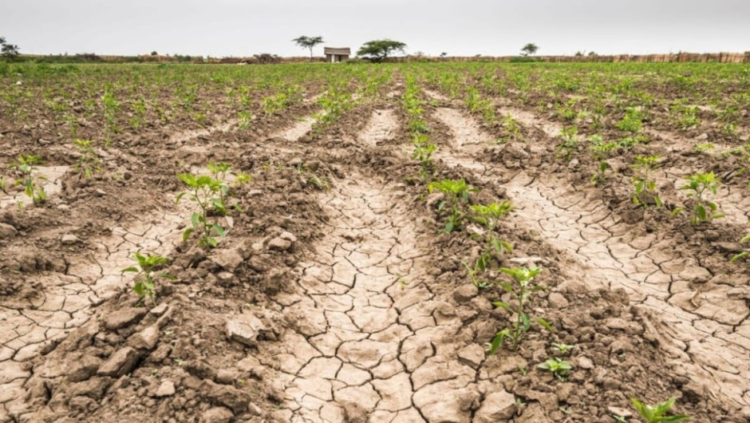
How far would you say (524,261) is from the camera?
10.9 feet

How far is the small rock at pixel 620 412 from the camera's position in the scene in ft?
6.52

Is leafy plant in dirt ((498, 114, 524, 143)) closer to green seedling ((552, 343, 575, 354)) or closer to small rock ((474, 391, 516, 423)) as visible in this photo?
green seedling ((552, 343, 575, 354))

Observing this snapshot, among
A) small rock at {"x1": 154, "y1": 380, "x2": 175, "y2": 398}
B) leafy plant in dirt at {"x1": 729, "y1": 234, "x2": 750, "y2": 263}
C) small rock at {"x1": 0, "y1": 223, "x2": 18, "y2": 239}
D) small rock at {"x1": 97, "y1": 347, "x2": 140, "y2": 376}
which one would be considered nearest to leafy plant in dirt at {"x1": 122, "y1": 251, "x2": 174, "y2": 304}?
small rock at {"x1": 97, "y1": 347, "x2": 140, "y2": 376}

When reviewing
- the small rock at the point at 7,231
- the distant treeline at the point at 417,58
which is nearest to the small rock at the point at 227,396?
the small rock at the point at 7,231

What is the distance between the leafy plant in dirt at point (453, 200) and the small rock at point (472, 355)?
135 cm

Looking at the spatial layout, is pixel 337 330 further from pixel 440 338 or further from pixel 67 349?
pixel 67 349

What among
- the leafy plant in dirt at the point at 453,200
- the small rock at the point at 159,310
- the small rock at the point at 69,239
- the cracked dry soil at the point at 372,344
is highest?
the leafy plant in dirt at the point at 453,200

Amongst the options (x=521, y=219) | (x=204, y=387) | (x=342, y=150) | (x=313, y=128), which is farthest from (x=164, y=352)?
(x=313, y=128)

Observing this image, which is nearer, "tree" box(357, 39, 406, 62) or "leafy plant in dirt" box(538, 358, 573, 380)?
"leafy plant in dirt" box(538, 358, 573, 380)

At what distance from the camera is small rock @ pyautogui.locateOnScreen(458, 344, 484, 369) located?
2539 mm

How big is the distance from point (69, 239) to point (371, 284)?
2.59 metres

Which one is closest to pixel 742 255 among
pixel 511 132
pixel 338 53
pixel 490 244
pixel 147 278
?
pixel 490 244

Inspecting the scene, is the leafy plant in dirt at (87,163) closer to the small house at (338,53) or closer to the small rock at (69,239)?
the small rock at (69,239)

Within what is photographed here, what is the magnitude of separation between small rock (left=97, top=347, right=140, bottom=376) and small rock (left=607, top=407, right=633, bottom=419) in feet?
7.66
